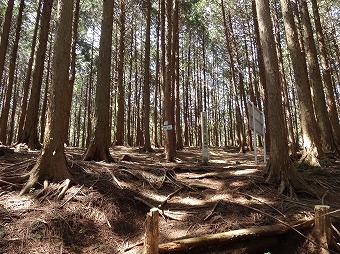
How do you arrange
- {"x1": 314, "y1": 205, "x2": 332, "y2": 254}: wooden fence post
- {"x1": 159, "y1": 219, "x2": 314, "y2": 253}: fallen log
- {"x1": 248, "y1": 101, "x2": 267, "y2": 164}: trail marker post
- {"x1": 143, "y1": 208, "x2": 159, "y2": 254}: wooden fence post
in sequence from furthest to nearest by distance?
1. {"x1": 248, "y1": 101, "x2": 267, "y2": 164}: trail marker post
2. {"x1": 314, "y1": 205, "x2": 332, "y2": 254}: wooden fence post
3. {"x1": 159, "y1": 219, "x2": 314, "y2": 253}: fallen log
4. {"x1": 143, "y1": 208, "x2": 159, "y2": 254}: wooden fence post

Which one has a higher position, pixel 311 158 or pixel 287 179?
pixel 311 158

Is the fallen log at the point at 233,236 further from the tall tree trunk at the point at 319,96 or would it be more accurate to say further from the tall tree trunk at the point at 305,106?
the tall tree trunk at the point at 319,96

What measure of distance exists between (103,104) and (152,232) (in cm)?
529

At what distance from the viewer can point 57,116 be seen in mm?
5121

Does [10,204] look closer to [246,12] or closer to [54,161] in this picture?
[54,161]

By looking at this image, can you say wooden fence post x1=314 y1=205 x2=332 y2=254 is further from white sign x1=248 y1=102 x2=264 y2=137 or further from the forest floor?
white sign x1=248 y1=102 x2=264 y2=137

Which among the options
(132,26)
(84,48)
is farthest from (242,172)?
(132,26)

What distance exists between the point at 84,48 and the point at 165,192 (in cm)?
1681

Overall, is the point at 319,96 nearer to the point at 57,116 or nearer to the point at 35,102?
the point at 57,116

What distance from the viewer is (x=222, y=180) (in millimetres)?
6566

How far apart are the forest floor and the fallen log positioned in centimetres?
10

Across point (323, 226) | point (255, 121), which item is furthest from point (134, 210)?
point (255, 121)

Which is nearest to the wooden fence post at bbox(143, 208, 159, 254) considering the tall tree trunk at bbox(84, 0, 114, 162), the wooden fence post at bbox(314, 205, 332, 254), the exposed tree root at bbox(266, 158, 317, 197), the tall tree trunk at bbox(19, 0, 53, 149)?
the wooden fence post at bbox(314, 205, 332, 254)

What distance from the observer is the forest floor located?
385cm
